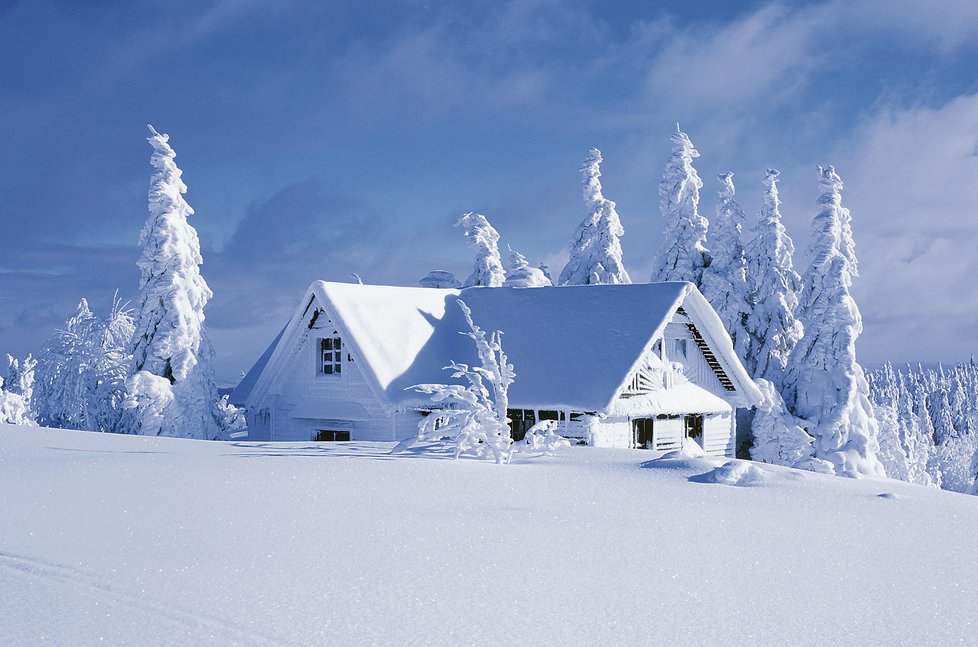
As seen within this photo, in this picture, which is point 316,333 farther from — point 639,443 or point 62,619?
point 62,619

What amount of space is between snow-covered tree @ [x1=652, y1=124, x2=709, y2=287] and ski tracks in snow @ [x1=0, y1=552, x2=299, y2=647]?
33662 millimetres

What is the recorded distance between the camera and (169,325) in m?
25.0

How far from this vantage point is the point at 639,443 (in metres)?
26.2

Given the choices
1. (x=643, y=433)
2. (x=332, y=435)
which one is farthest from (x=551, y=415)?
(x=332, y=435)

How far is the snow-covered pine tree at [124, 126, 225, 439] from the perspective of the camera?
24562 mm

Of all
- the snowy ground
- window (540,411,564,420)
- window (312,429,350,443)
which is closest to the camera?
the snowy ground

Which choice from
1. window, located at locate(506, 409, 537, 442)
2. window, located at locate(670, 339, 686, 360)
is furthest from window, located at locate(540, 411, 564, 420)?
window, located at locate(670, 339, 686, 360)

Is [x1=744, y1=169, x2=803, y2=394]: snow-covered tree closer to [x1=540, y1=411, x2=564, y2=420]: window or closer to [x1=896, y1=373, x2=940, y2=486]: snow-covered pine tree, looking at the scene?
[x1=896, y1=373, x2=940, y2=486]: snow-covered pine tree

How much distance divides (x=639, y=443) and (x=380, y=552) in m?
19.1

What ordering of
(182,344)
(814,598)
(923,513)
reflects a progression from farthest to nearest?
1. (182,344)
2. (923,513)
3. (814,598)

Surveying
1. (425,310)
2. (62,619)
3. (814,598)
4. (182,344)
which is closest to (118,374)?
(182,344)

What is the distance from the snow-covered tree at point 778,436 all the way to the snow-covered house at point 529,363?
6.10 m

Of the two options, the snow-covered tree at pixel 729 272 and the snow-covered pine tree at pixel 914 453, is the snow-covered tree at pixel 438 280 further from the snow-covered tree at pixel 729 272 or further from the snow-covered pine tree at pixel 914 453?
the snow-covered pine tree at pixel 914 453

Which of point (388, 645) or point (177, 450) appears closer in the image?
point (388, 645)
